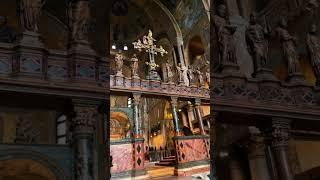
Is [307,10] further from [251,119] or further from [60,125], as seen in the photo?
[60,125]

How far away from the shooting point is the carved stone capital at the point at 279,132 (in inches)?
295

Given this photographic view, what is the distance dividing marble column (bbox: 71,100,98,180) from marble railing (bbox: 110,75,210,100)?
1109cm

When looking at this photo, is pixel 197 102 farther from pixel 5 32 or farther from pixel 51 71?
pixel 51 71

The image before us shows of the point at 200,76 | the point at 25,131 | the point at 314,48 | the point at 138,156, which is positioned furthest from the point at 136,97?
the point at 314,48

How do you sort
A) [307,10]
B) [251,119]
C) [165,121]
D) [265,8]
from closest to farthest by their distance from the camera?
[251,119], [307,10], [265,8], [165,121]

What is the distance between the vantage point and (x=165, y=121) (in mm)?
25906

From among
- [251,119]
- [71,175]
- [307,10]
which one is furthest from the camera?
[307,10]

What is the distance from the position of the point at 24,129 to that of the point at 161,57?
18706 millimetres

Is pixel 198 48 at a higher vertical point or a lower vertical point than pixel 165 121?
higher

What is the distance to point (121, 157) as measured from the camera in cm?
1548

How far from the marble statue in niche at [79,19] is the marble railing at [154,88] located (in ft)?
34.5

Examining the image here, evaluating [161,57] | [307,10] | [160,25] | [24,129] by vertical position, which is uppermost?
[160,25]

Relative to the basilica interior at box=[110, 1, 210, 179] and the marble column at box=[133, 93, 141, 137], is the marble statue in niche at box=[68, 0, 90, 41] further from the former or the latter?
the marble column at box=[133, 93, 141, 137]

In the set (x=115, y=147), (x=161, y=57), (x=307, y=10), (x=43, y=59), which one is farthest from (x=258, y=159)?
(x=161, y=57)
